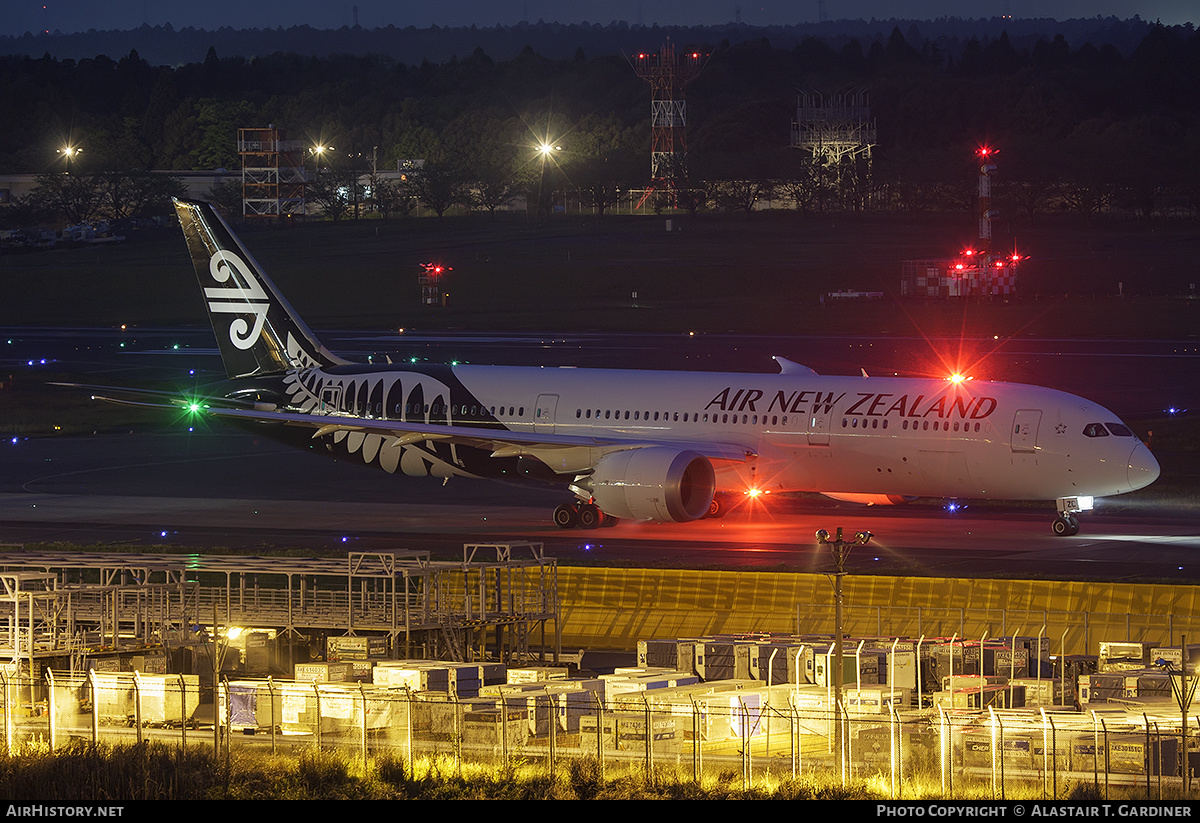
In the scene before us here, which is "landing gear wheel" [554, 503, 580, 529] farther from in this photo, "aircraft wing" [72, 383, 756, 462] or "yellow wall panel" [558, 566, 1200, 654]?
"yellow wall panel" [558, 566, 1200, 654]

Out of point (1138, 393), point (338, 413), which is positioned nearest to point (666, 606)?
point (338, 413)

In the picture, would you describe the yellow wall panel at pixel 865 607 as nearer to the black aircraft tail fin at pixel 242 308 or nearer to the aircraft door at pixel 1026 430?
the aircraft door at pixel 1026 430

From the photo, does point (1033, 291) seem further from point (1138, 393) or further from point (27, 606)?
point (27, 606)

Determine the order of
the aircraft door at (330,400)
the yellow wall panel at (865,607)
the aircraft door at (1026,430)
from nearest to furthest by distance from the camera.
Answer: the yellow wall panel at (865,607) → the aircraft door at (1026,430) → the aircraft door at (330,400)

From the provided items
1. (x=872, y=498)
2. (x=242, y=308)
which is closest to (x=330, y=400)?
(x=242, y=308)

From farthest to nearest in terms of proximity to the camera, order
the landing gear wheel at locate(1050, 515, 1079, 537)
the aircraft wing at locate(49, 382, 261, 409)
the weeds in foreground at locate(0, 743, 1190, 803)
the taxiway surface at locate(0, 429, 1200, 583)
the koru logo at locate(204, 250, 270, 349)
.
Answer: the koru logo at locate(204, 250, 270, 349) → the aircraft wing at locate(49, 382, 261, 409) → the landing gear wheel at locate(1050, 515, 1079, 537) → the taxiway surface at locate(0, 429, 1200, 583) → the weeds in foreground at locate(0, 743, 1190, 803)

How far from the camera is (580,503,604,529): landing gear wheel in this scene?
157ft

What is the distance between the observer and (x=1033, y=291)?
133 m

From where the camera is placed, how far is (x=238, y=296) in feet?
179

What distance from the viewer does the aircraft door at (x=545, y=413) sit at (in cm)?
4894

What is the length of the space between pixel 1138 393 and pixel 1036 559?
125 feet

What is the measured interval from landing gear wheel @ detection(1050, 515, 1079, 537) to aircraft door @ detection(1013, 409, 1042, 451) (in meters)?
2.40

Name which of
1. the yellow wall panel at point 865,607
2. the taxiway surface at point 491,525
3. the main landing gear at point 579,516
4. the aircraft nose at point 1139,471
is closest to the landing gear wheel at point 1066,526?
the taxiway surface at point 491,525

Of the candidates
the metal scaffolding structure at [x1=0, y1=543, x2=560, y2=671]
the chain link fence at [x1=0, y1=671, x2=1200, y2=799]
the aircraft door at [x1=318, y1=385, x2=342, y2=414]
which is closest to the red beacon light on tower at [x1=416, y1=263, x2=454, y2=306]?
the aircraft door at [x1=318, y1=385, x2=342, y2=414]
